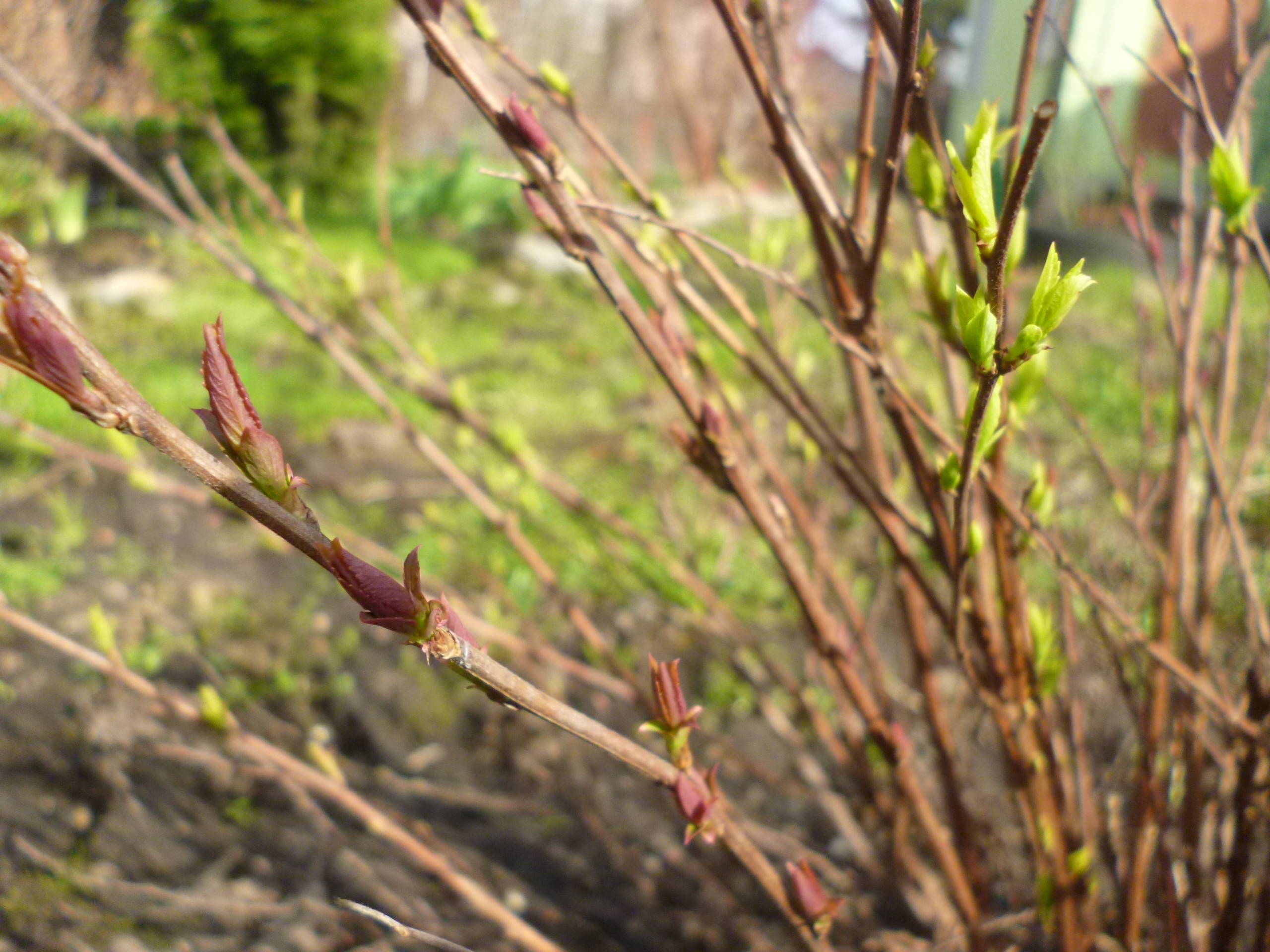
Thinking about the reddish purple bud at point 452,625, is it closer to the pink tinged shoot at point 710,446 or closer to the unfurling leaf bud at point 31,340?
the unfurling leaf bud at point 31,340

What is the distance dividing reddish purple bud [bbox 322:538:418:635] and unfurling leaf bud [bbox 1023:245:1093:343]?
337 millimetres

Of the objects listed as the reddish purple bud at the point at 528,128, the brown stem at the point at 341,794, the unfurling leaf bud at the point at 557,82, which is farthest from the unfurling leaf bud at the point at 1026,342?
the brown stem at the point at 341,794

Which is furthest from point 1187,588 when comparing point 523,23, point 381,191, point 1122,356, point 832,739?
point 523,23

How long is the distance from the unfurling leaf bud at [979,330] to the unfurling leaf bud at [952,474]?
117mm

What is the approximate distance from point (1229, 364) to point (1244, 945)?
2.46ft

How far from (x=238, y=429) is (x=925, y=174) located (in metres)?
0.50

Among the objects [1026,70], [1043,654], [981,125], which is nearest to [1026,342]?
[981,125]

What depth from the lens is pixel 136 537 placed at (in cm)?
244

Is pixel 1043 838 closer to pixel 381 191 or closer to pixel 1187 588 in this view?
pixel 1187 588

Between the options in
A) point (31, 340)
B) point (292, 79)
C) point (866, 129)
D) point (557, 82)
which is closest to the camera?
point (31, 340)

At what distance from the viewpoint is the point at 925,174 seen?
25.7 inches


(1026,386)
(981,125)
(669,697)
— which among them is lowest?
(669,697)

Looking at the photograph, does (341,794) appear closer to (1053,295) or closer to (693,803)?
(693,803)

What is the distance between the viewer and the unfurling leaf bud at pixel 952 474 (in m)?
0.57
